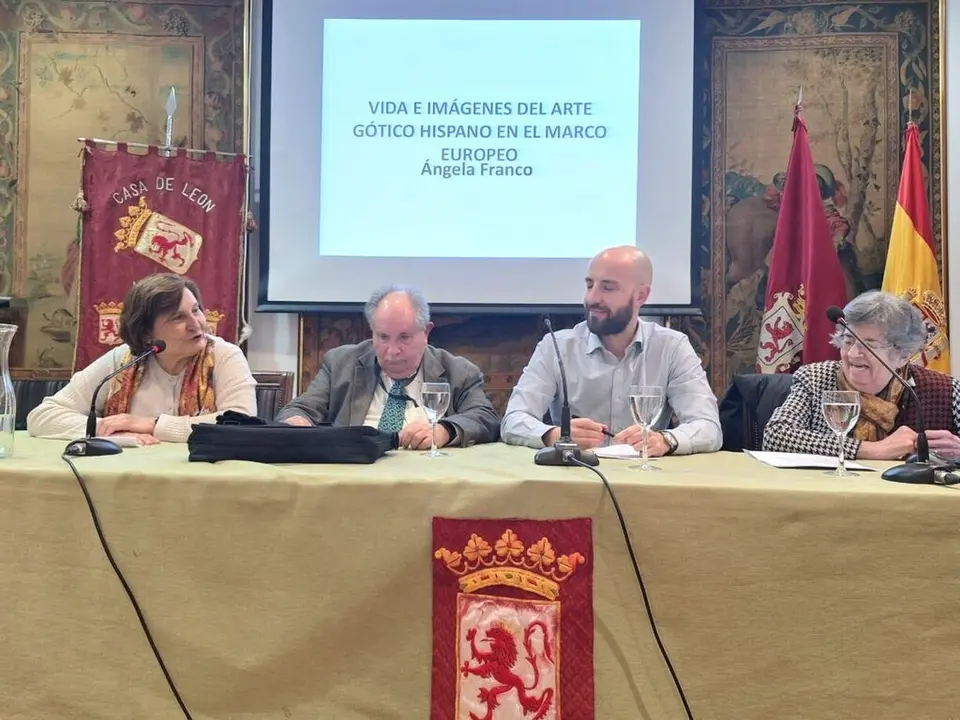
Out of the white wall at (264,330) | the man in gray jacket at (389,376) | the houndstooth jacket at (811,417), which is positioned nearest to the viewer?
the houndstooth jacket at (811,417)

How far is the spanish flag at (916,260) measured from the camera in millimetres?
3090

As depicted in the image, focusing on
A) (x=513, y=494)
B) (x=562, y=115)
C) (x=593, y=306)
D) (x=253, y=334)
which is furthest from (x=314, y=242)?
(x=513, y=494)

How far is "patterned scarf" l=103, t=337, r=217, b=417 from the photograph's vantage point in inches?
82.9

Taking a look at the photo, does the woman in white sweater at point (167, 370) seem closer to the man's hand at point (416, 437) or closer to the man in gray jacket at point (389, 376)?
the man in gray jacket at point (389, 376)

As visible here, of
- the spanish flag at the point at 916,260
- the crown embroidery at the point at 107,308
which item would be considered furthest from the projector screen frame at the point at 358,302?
the spanish flag at the point at 916,260

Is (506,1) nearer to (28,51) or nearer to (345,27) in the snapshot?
(345,27)

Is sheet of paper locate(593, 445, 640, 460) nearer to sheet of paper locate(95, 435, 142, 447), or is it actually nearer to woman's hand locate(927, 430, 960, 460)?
woman's hand locate(927, 430, 960, 460)

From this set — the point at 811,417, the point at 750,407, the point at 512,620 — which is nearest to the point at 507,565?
the point at 512,620

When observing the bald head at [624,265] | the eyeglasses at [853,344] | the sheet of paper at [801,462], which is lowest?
the sheet of paper at [801,462]

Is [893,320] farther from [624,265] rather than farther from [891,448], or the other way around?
[624,265]

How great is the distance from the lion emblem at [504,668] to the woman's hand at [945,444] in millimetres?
1092

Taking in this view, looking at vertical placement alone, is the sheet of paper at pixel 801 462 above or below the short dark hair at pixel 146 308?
below

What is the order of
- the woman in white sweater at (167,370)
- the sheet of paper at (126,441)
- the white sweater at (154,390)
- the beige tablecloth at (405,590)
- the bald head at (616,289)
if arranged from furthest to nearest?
the bald head at (616,289) < the woman in white sweater at (167,370) < the white sweater at (154,390) < the sheet of paper at (126,441) < the beige tablecloth at (405,590)

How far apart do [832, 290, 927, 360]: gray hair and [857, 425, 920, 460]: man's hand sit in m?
0.33
